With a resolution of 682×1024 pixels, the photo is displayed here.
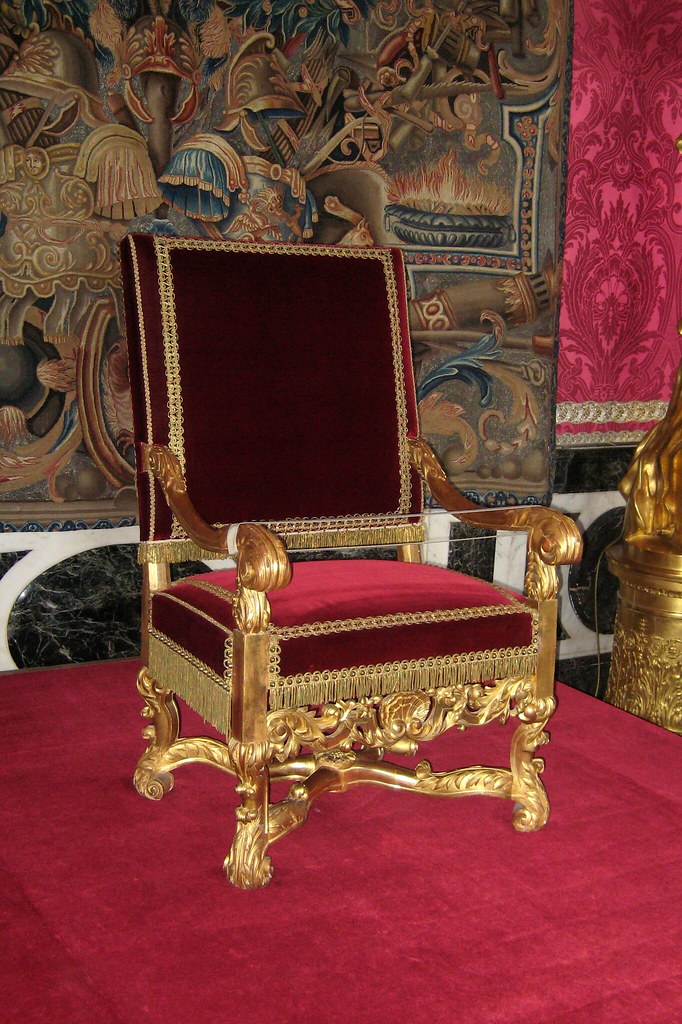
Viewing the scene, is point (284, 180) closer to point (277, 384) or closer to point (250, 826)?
point (277, 384)

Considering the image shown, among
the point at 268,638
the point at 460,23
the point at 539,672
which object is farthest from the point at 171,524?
the point at 460,23

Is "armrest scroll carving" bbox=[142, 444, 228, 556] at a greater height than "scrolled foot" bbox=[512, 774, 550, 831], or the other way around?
"armrest scroll carving" bbox=[142, 444, 228, 556]

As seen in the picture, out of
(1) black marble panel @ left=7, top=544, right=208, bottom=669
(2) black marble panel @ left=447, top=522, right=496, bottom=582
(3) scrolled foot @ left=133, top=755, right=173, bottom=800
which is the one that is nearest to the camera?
(3) scrolled foot @ left=133, top=755, right=173, bottom=800

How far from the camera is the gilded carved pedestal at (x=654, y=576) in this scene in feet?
10.0

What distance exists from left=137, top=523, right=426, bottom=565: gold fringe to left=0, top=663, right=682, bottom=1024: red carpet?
0.53 m

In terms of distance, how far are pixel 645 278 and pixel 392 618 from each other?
239 cm

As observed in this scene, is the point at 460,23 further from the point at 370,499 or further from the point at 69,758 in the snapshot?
the point at 69,758

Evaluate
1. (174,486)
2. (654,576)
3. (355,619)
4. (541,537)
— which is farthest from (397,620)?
(654,576)

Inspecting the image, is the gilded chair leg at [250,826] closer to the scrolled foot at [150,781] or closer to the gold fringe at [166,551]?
the scrolled foot at [150,781]

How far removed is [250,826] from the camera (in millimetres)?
1977

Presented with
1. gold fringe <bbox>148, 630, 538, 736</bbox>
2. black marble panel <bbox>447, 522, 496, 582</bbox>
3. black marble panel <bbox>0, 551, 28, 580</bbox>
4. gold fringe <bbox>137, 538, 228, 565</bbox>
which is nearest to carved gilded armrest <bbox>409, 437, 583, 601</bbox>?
gold fringe <bbox>148, 630, 538, 736</bbox>

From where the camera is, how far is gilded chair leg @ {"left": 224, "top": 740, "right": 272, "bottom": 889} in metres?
1.95

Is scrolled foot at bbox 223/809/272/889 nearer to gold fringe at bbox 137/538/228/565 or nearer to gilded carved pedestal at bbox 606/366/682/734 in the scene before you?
gold fringe at bbox 137/538/228/565

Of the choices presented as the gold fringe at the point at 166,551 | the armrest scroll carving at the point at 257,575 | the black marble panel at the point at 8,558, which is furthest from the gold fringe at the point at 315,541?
the black marble panel at the point at 8,558
